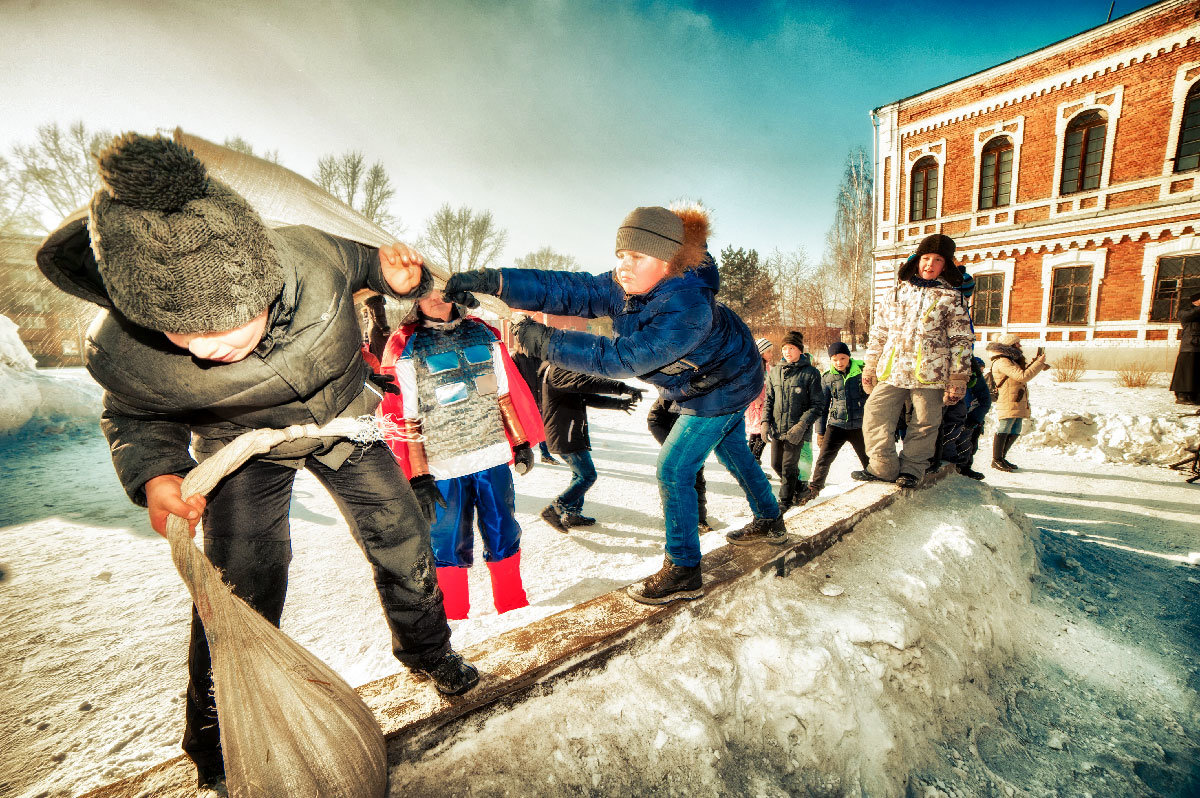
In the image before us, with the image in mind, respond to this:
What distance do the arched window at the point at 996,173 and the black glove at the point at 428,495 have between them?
69.9ft

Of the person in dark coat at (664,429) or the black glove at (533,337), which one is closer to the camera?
the black glove at (533,337)

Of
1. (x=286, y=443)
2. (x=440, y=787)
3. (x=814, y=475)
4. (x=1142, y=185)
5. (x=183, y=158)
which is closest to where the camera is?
(x=183, y=158)

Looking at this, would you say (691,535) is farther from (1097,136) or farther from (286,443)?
(1097,136)

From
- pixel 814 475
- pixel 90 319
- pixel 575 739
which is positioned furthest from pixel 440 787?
pixel 814 475

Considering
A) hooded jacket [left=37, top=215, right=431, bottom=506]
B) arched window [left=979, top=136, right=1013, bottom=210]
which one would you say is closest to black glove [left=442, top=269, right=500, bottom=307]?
hooded jacket [left=37, top=215, right=431, bottom=506]

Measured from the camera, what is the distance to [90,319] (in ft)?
4.83

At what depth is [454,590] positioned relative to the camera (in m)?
2.76

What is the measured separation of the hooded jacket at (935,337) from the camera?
3723mm

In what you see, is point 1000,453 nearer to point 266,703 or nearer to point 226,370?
point 266,703

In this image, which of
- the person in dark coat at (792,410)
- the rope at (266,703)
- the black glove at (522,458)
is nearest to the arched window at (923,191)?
the person in dark coat at (792,410)

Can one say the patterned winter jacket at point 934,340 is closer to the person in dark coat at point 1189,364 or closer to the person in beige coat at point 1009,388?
the person in beige coat at point 1009,388

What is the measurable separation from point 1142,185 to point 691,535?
66.7ft

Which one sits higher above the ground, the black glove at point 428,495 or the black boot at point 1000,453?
the black glove at point 428,495

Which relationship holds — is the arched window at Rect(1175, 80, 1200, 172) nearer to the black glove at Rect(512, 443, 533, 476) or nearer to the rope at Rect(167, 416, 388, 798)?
the black glove at Rect(512, 443, 533, 476)
